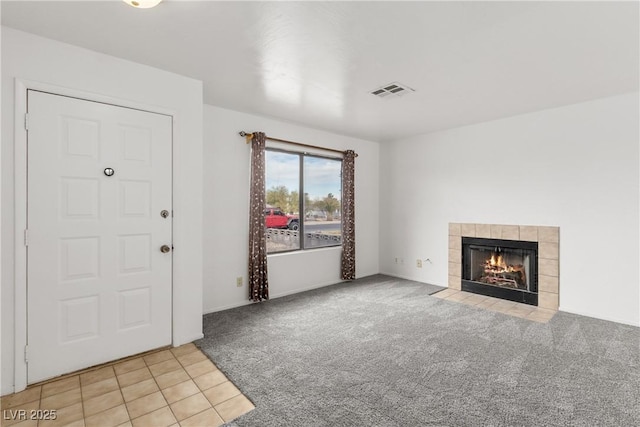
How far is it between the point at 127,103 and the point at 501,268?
16.2 ft

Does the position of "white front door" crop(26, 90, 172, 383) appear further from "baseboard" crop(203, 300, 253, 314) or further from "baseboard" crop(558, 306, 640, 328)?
"baseboard" crop(558, 306, 640, 328)

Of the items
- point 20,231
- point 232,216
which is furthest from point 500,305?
point 20,231

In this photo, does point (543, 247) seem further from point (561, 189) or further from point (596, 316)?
point (596, 316)

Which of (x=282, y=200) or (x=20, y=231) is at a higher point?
(x=282, y=200)

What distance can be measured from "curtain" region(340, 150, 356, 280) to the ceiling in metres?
1.68

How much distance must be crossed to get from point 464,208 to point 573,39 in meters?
2.77

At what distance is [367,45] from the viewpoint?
234cm

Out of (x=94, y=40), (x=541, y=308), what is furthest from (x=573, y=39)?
(x=94, y=40)

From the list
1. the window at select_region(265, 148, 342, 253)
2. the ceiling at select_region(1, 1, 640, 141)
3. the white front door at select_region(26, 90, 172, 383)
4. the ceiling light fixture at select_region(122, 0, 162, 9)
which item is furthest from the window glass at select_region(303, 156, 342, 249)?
the ceiling light fixture at select_region(122, 0, 162, 9)

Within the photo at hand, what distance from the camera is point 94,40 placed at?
231 cm

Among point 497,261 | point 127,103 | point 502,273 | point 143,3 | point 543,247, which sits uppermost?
point 143,3

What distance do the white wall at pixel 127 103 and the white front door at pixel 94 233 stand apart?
96 mm

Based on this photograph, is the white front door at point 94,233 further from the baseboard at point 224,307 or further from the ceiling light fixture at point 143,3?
the ceiling light fixture at point 143,3

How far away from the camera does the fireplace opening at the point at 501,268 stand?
Result: 13.5ft
